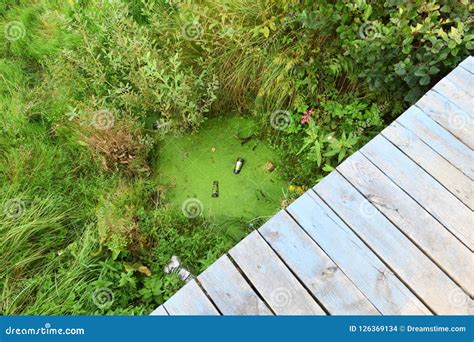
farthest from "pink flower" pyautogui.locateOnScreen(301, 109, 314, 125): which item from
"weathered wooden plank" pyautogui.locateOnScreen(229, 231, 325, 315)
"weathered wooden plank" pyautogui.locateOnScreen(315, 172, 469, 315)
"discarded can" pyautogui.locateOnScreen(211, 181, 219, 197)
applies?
"weathered wooden plank" pyautogui.locateOnScreen(229, 231, 325, 315)

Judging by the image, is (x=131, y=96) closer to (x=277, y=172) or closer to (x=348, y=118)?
(x=277, y=172)

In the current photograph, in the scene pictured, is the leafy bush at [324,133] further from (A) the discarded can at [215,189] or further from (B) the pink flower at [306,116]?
(A) the discarded can at [215,189]

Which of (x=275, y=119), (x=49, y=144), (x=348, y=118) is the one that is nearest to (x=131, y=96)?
(x=49, y=144)
